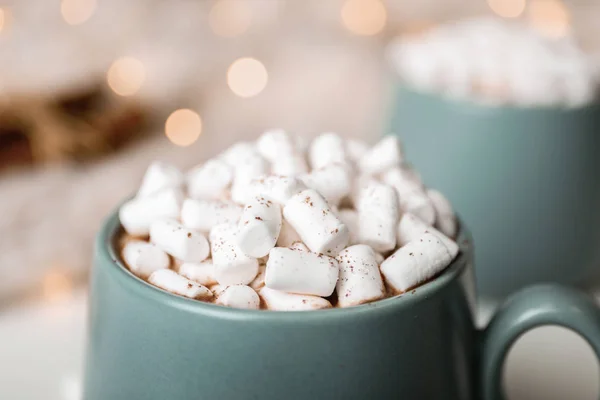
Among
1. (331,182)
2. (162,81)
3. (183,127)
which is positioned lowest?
(183,127)

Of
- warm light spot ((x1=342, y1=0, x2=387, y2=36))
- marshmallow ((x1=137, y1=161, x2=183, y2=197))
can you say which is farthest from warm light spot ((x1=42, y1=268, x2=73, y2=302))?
warm light spot ((x1=342, y1=0, x2=387, y2=36))

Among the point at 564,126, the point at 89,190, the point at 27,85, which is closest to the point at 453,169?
the point at 564,126

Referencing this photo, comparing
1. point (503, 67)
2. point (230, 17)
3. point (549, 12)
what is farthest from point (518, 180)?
point (230, 17)

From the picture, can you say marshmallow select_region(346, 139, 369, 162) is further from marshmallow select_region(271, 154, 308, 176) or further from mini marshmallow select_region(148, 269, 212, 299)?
mini marshmallow select_region(148, 269, 212, 299)

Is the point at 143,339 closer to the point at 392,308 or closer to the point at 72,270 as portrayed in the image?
the point at 392,308

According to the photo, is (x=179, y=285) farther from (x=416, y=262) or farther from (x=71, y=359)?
(x=71, y=359)

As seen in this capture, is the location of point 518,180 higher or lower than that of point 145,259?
lower
